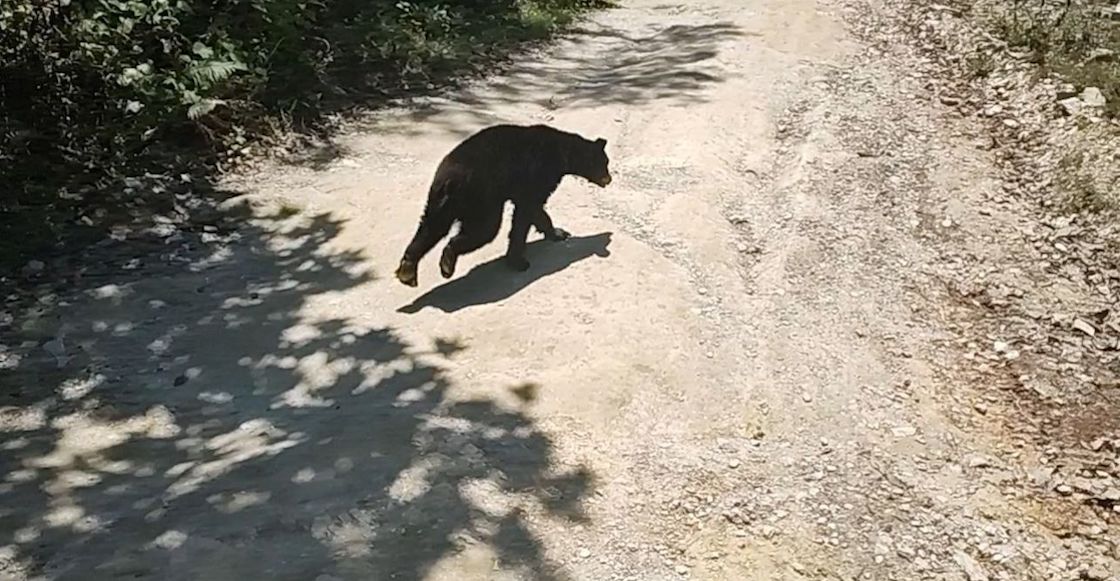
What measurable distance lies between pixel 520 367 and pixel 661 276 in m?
1.38

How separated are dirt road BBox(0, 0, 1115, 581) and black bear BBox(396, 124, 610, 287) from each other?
0.90 feet

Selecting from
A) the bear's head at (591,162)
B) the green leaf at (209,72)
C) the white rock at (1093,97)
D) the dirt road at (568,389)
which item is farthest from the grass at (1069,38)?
the green leaf at (209,72)

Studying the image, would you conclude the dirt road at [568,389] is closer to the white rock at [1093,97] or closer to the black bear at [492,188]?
the black bear at [492,188]

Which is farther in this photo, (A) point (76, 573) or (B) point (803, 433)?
(B) point (803, 433)

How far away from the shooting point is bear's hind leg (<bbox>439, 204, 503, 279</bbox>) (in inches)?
250

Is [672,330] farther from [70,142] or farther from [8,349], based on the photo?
[70,142]

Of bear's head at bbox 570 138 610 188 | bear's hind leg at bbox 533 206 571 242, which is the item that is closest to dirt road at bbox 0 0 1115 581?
bear's hind leg at bbox 533 206 571 242

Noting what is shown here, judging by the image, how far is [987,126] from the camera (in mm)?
9180

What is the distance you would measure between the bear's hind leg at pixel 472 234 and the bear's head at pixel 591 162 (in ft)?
2.60

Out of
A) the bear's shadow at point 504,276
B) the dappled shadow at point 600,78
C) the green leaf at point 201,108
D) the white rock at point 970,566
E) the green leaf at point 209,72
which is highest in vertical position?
the green leaf at point 209,72

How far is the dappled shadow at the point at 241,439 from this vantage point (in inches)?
162

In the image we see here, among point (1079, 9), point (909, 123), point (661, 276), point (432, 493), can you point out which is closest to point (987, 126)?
point (909, 123)

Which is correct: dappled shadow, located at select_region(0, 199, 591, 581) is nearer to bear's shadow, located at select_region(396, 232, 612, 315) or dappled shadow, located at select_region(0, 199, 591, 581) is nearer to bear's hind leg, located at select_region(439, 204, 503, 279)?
bear's shadow, located at select_region(396, 232, 612, 315)

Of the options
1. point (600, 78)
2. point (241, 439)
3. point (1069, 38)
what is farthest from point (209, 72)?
point (1069, 38)
